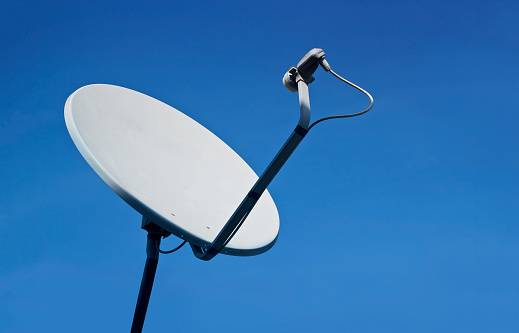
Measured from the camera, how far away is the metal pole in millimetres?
5914

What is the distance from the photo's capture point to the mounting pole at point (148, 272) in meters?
5.92

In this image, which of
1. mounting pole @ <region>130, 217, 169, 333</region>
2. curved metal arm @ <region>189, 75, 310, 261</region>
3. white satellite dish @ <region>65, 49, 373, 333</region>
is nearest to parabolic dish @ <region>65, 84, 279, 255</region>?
white satellite dish @ <region>65, 49, 373, 333</region>

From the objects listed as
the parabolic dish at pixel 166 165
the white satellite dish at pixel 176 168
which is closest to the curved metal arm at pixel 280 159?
the white satellite dish at pixel 176 168

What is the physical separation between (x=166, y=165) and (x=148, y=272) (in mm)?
1482

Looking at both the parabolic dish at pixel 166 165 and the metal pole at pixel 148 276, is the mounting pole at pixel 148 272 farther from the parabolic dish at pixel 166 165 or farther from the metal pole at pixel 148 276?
the parabolic dish at pixel 166 165

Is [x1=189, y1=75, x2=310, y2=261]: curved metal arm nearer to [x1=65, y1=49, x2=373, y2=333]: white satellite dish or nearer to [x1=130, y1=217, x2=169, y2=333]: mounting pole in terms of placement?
[x1=65, y1=49, x2=373, y2=333]: white satellite dish

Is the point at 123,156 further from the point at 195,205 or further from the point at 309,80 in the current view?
the point at 309,80

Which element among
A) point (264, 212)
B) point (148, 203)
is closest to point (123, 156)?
point (148, 203)

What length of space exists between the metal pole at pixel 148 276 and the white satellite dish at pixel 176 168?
0.01 metres

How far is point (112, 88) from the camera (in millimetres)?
6957

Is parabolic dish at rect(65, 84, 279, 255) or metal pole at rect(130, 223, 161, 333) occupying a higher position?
parabolic dish at rect(65, 84, 279, 255)

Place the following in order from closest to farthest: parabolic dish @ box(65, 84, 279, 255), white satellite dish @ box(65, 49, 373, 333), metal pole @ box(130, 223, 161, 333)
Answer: white satellite dish @ box(65, 49, 373, 333) → parabolic dish @ box(65, 84, 279, 255) → metal pole @ box(130, 223, 161, 333)

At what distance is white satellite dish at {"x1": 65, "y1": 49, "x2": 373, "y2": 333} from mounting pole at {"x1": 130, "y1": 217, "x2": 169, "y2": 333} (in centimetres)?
1

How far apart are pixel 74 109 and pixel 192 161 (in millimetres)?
2288
